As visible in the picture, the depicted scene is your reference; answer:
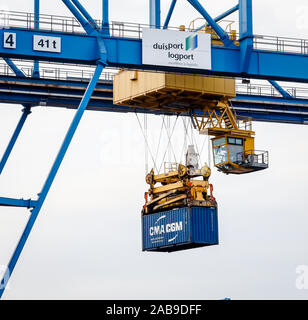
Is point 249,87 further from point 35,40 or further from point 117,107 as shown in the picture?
point 35,40

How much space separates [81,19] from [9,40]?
396 cm

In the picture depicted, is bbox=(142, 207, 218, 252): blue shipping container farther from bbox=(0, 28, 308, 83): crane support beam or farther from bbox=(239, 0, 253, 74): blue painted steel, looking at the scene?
bbox=(239, 0, 253, 74): blue painted steel

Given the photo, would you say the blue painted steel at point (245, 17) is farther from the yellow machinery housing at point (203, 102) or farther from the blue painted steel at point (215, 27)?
the yellow machinery housing at point (203, 102)

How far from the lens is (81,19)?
4859 cm

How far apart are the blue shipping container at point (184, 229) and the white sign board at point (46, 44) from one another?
1531cm

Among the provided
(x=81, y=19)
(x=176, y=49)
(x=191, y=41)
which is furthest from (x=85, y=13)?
(x=191, y=41)

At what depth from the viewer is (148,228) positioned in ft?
204

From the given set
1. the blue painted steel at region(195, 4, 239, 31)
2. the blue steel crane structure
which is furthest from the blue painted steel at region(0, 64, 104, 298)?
the blue painted steel at region(195, 4, 239, 31)

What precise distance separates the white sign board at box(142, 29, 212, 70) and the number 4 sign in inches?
245

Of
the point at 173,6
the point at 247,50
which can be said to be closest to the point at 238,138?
the point at 173,6

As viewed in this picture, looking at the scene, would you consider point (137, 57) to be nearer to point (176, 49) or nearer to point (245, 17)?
point (176, 49)

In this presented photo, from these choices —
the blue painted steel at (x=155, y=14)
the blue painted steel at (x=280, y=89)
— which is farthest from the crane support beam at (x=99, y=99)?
the blue painted steel at (x=155, y=14)

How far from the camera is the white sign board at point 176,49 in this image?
48.5 m

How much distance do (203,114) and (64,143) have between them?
15.2 m
